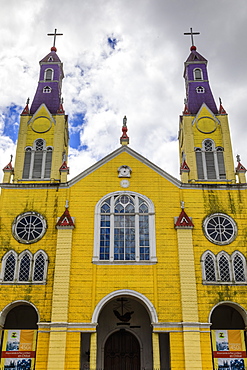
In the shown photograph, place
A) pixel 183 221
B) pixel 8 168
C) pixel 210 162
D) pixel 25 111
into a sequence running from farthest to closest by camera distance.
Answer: pixel 25 111, pixel 210 162, pixel 8 168, pixel 183 221

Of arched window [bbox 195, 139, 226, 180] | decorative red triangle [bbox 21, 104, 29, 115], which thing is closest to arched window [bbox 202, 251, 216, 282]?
arched window [bbox 195, 139, 226, 180]

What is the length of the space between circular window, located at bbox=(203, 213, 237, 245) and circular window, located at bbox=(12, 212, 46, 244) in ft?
32.8

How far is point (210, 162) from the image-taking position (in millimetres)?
28469

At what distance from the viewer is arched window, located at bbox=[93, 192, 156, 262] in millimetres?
22938

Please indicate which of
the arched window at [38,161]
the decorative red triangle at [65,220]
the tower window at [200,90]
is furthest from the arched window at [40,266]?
the tower window at [200,90]

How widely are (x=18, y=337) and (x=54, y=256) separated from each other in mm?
4776

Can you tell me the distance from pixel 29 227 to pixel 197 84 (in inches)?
736

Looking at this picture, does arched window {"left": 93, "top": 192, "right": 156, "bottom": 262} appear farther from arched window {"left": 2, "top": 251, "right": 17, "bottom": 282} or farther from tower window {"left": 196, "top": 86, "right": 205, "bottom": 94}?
tower window {"left": 196, "top": 86, "right": 205, "bottom": 94}

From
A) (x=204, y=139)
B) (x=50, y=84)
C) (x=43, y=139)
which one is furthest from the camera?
(x=50, y=84)

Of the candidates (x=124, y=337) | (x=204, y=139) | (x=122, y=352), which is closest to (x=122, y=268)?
(x=124, y=337)

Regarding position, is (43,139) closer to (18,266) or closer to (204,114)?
(18,266)

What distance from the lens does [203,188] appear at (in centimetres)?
2494

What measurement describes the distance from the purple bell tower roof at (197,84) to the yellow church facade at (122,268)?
282 inches

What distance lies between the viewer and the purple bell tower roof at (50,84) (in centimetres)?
3103
